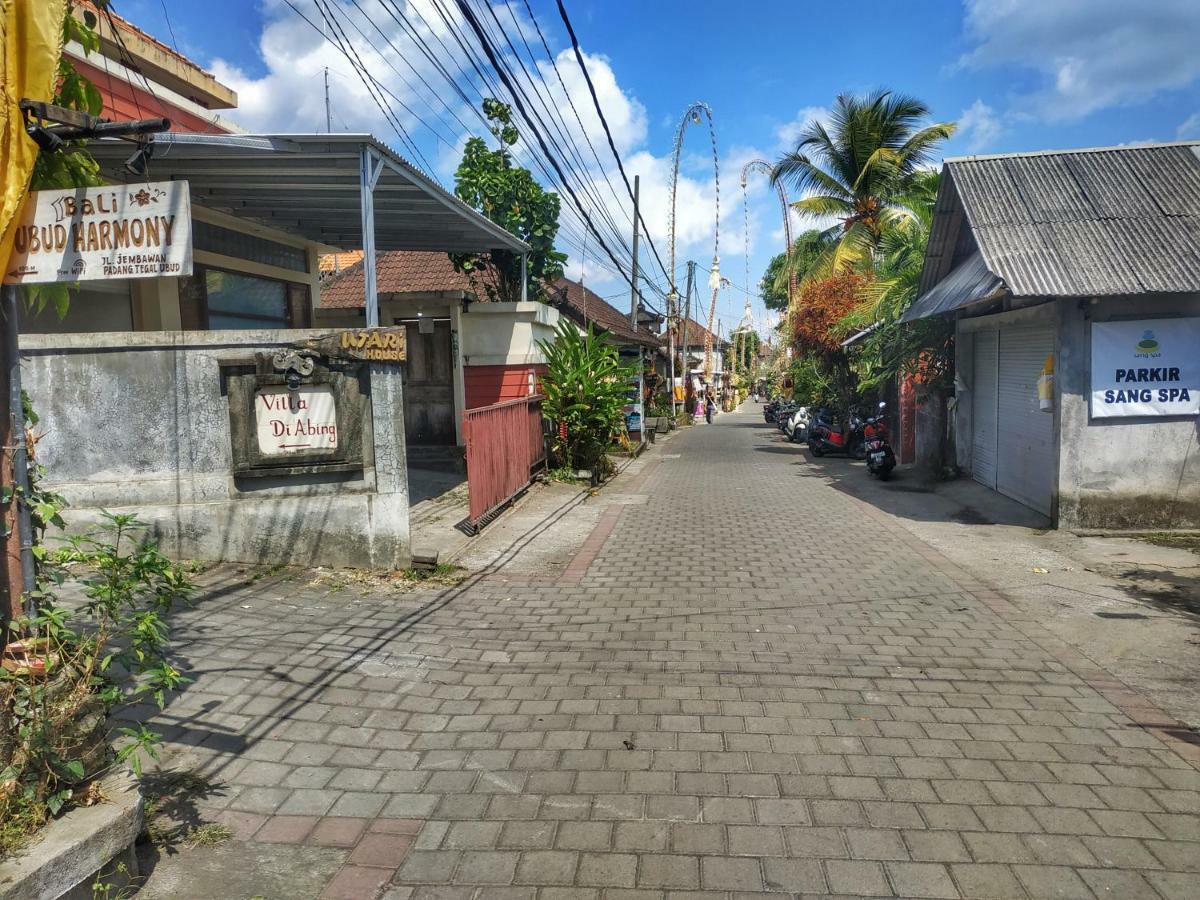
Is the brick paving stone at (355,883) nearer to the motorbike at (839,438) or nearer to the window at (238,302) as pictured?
the window at (238,302)

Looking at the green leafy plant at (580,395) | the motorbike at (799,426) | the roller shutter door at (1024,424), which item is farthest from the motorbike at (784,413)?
the roller shutter door at (1024,424)

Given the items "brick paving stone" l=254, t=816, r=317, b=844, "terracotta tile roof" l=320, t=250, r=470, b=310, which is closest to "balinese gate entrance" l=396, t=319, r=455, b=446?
"terracotta tile roof" l=320, t=250, r=470, b=310

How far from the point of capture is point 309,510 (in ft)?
24.9

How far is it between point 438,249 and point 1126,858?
11.8 metres

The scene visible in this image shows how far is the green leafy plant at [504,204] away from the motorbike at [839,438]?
827 cm

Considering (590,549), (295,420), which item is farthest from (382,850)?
→ (590,549)

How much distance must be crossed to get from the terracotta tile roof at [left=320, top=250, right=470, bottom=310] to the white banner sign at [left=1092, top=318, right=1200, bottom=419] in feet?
32.9

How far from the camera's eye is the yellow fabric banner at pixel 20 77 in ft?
10.0

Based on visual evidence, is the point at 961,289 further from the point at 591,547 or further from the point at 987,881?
the point at 987,881

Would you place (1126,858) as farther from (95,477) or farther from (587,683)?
(95,477)

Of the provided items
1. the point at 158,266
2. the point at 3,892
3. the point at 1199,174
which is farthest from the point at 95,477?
the point at 1199,174

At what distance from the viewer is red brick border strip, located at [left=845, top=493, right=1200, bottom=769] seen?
4.43 meters

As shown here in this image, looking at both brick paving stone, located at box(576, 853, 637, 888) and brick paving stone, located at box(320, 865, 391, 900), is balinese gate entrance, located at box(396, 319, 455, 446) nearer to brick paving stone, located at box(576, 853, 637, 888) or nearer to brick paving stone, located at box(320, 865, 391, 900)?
brick paving stone, located at box(320, 865, 391, 900)

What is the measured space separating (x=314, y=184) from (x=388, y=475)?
3348 mm
